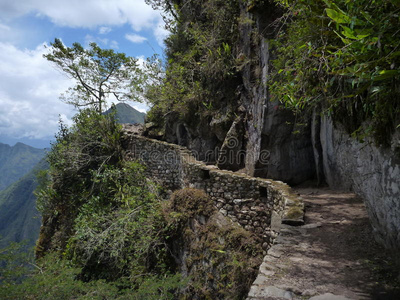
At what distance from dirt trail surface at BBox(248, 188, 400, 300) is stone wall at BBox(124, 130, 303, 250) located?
1.86 ft

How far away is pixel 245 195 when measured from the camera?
6.13 m

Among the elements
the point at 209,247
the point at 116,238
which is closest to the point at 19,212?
the point at 116,238

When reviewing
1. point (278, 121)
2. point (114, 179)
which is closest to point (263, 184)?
point (278, 121)

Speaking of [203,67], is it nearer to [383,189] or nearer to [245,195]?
[245,195]

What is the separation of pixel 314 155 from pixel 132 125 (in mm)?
11660

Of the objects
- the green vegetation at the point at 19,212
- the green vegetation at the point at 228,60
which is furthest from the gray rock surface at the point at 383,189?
the green vegetation at the point at 19,212

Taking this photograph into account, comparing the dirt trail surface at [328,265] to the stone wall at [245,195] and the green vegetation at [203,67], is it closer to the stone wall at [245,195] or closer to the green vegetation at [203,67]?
the stone wall at [245,195]

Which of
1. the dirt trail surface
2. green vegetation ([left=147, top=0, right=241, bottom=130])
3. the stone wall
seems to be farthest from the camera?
green vegetation ([left=147, top=0, right=241, bottom=130])

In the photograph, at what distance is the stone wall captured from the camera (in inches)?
198

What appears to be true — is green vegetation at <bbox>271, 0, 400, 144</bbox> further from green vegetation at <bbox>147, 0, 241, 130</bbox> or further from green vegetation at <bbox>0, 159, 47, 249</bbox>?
green vegetation at <bbox>0, 159, 47, 249</bbox>

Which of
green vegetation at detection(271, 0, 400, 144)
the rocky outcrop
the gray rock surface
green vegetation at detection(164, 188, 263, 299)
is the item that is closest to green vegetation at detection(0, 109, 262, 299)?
green vegetation at detection(164, 188, 263, 299)

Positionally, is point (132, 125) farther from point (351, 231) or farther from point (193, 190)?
point (351, 231)

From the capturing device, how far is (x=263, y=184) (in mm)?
5867

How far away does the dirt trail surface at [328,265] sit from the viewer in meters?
2.36
